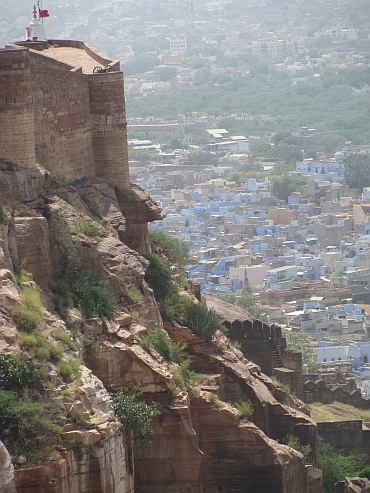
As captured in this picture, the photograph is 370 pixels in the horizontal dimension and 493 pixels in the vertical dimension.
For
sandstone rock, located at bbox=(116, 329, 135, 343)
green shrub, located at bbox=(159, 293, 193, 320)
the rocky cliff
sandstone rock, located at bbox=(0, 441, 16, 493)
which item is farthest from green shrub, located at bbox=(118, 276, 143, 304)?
sandstone rock, located at bbox=(0, 441, 16, 493)

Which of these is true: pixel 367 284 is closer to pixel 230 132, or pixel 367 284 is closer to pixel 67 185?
Result: pixel 67 185

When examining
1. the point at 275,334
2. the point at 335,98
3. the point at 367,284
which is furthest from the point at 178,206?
the point at 275,334

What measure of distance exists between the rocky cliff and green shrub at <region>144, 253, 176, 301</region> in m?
0.34

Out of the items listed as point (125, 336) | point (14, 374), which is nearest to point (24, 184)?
point (125, 336)

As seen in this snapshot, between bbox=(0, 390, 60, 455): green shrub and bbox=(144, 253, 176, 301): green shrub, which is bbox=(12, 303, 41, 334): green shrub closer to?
bbox=(0, 390, 60, 455): green shrub

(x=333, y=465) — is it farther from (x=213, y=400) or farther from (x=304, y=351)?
(x=304, y=351)

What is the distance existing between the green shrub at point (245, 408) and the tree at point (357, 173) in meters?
88.7

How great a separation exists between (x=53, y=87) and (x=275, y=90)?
14403cm

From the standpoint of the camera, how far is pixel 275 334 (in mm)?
28703

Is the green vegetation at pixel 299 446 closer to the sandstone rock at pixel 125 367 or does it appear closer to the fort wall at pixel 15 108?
the sandstone rock at pixel 125 367

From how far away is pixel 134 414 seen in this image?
56.3 ft

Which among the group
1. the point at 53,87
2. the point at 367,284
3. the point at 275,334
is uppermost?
the point at 53,87

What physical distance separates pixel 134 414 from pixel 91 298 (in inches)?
81.6

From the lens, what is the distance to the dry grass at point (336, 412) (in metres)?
28.2
